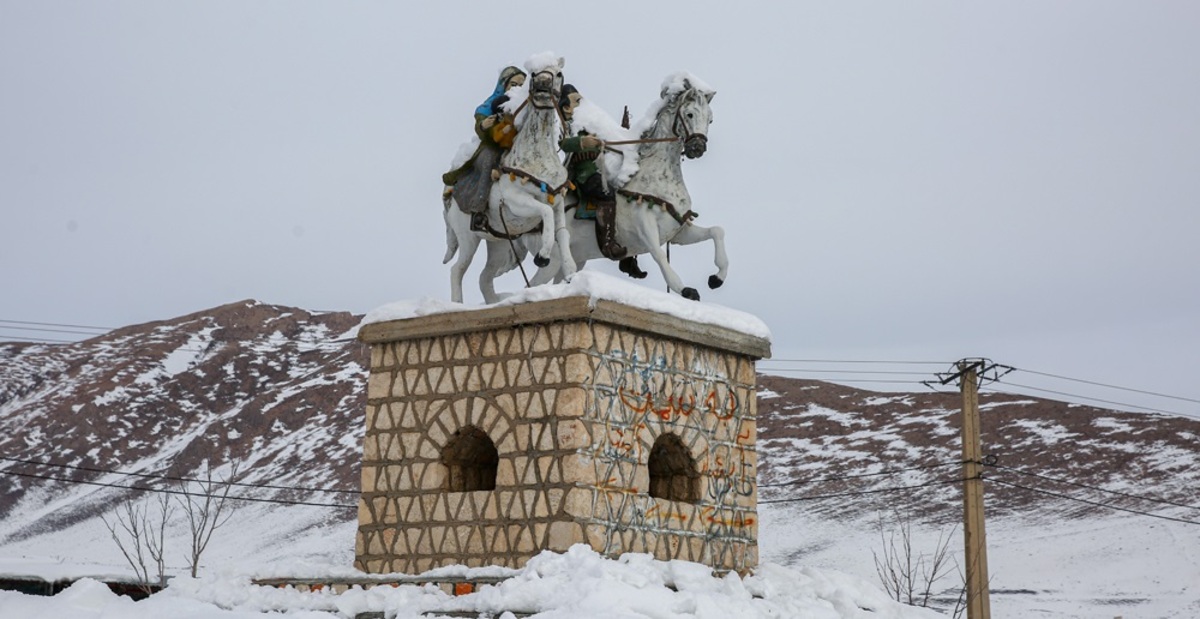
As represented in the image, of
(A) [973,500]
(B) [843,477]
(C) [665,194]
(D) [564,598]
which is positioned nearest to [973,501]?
(A) [973,500]

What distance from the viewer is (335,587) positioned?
14.1m

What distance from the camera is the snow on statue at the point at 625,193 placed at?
50.6 ft

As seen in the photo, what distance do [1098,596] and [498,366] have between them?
87.1 feet

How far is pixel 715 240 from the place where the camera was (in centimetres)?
1586

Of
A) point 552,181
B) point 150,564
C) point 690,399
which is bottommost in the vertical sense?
point 150,564

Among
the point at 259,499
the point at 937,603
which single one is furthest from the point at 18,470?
the point at 937,603

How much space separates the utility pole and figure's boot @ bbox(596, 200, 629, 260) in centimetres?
983

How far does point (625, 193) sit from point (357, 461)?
43.8 m

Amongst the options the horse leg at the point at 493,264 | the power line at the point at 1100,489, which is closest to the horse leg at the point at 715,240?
the horse leg at the point at 493,264

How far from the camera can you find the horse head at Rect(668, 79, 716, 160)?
50.3 feet

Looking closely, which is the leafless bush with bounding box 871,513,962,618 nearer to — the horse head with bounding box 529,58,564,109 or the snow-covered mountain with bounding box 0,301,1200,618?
the snow-covered mountain with bounding box 0,301,1200,618

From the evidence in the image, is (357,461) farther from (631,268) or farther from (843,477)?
(631,268)

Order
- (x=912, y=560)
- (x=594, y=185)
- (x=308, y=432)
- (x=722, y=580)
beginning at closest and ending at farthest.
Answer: (x=722, y=580) < (x=594, y=185) < (x=912, y=560) < (x=308, y=432)

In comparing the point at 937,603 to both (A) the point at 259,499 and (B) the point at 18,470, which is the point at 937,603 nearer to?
(A) the point at 259,499
